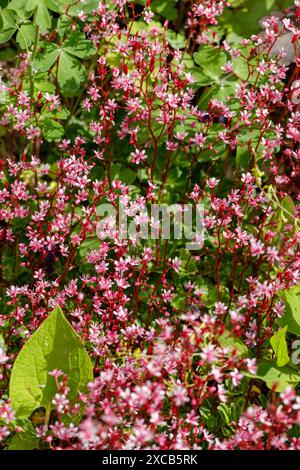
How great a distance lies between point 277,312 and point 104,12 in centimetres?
148

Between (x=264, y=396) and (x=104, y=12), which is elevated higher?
(x=104, y=12)

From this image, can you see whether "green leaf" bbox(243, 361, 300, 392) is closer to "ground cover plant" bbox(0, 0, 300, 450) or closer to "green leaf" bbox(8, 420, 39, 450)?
"ground cover plant" bbox(0, 0, 300, 450)

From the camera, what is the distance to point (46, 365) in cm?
211

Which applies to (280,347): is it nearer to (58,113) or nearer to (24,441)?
(24,441)

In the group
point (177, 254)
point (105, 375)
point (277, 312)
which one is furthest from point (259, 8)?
point (105, 375)

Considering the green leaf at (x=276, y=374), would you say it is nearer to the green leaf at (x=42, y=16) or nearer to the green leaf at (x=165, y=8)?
the green leaf at (x=42, y=16)

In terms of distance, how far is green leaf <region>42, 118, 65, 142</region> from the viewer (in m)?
2.77

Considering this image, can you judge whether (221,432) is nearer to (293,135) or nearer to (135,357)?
(135,357)

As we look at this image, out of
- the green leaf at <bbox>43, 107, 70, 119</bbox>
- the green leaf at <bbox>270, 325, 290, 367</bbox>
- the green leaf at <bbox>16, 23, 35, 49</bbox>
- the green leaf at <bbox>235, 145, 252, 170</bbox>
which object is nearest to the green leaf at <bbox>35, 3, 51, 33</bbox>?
the green leaf at <bbox>16, 23, 35, 49</bbox>

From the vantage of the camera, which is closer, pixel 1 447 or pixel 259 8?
pixel 1 447

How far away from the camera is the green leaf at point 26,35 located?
2805 mm

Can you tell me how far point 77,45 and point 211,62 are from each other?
24.7 inches

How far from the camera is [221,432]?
2379 mm

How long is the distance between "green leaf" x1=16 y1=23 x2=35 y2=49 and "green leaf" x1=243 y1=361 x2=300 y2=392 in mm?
1724
